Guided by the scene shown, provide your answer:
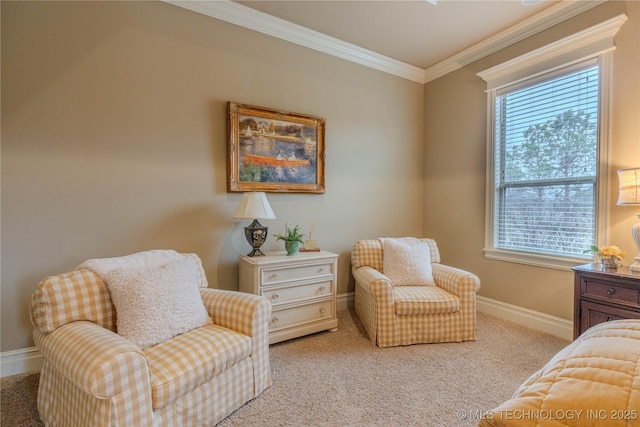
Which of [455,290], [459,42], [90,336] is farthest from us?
[459,42]

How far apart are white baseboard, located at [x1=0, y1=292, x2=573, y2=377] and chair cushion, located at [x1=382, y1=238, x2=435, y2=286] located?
2.40 feet

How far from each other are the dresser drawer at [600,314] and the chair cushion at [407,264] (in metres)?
1.05

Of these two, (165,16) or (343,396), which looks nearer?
(343,396)

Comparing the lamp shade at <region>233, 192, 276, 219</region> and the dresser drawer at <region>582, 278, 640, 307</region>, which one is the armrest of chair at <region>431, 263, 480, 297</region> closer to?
the dresser drawer at <region>582, 278, 640, 307</region>

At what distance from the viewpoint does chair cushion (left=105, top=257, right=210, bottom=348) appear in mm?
1511

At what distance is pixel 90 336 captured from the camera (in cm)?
131

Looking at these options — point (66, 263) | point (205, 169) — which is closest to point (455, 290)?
point (205, 169)

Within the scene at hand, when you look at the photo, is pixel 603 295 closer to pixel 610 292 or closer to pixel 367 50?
pixel 610 292

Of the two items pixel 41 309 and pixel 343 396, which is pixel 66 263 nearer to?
pixel 41 309

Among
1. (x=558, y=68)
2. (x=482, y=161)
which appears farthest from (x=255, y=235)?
(x=558, y=68)

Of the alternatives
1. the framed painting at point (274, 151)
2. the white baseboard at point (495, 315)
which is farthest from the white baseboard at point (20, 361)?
the framed painting at point (274, 151)

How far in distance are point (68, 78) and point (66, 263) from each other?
4.19 feet

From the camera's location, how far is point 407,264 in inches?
108

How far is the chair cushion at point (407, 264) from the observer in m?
2.72
